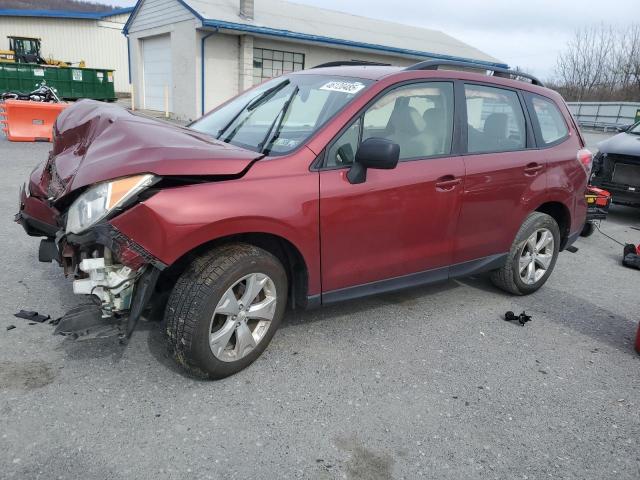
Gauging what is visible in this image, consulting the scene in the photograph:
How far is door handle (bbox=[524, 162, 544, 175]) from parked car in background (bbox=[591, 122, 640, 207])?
4723mm

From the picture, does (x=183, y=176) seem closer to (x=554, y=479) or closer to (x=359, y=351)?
(x=359, y=351)

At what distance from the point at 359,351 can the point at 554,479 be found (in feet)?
4.60

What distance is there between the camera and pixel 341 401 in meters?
2.94

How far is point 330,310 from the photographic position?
409 centimetres

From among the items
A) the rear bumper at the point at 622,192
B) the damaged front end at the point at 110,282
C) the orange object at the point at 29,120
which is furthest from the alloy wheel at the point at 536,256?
the orange object at the point at 29,120

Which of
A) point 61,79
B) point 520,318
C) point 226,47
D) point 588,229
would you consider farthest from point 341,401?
point 61,79

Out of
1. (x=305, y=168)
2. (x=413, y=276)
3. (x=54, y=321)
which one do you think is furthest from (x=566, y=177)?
(x=54, y=321)

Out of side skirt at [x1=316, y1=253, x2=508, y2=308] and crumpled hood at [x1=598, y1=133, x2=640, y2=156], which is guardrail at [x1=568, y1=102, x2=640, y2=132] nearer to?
crumpled hood at [x1=598, y1=133, x2=640, y2=156]

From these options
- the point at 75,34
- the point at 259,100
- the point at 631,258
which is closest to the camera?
the point at 259,100

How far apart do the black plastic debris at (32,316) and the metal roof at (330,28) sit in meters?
14.3

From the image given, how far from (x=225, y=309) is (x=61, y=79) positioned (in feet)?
78.1

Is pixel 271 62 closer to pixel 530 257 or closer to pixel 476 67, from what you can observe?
pixel 476 67

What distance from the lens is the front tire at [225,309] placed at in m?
2.78

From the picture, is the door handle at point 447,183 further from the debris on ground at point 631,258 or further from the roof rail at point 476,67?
the debris on ground at point 631,258
